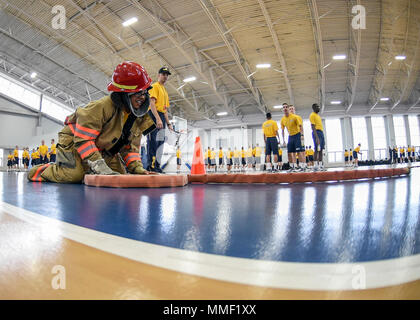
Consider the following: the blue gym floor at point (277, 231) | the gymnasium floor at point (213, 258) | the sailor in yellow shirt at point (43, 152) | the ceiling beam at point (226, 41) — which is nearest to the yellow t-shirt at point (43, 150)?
the sailor in yellow shirt at point (43, 152)

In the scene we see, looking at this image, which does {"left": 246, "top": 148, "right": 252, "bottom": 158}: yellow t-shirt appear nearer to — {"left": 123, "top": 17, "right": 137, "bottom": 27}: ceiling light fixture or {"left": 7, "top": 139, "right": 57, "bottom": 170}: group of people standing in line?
{"left": 123, "top": 17, "right": 137, "bottom": 27}: ceiling light fixture

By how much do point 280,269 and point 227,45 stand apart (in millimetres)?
11950

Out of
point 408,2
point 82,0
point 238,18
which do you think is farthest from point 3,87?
point 408,2

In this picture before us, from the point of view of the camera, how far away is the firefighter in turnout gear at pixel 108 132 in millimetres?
1963

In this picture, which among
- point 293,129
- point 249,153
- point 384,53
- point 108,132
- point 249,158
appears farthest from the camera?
point 249,158

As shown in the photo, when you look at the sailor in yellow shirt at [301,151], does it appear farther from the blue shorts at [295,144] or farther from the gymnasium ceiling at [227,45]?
the gymnasium ceiling at [227,45]

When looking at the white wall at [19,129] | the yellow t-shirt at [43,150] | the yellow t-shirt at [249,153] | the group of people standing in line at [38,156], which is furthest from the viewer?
the white wall at [19,129]

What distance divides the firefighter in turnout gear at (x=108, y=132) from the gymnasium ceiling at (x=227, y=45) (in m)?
8.35

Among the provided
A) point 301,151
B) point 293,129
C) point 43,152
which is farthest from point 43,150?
point 301,151

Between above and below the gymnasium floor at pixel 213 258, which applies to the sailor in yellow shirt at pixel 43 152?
above

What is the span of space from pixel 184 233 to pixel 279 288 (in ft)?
1.02

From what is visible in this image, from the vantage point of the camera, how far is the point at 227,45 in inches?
427

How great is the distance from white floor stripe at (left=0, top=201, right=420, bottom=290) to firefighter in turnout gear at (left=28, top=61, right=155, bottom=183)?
179cm

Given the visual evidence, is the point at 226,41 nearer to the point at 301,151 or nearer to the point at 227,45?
the point at 227,45
